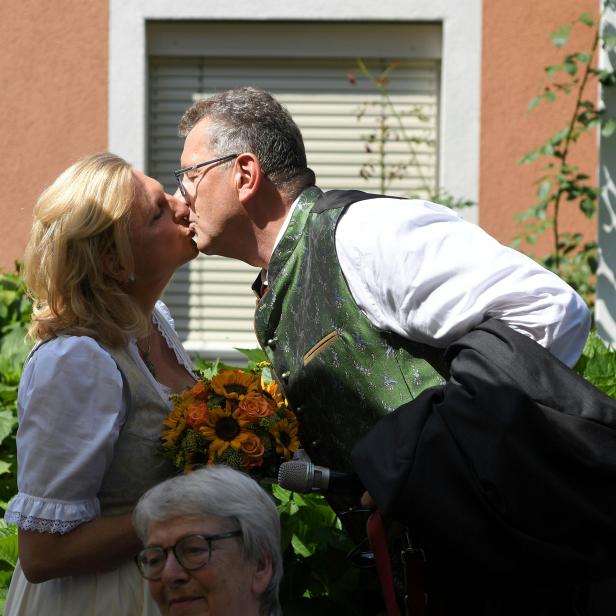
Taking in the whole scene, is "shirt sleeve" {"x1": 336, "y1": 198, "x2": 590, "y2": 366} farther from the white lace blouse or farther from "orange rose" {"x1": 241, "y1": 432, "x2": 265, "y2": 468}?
the white lace blouse

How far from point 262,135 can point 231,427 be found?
0.77 metres

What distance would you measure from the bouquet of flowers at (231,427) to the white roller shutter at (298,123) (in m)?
3.92

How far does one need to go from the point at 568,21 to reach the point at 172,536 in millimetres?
4854

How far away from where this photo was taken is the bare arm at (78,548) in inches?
97.7

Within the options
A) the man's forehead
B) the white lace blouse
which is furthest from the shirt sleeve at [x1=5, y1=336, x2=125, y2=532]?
the man's forehead

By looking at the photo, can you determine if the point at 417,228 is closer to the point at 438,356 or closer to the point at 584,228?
the point at 438,356

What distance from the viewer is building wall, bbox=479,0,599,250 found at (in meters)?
6.46

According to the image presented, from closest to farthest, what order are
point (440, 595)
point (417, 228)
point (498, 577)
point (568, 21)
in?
point (498, 577) < point (440, 595) < point (417, 228) < point (568, 21)

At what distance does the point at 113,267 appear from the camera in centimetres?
276

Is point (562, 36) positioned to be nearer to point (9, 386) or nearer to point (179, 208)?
point (9, 386)

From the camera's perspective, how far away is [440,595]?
89.4 inches

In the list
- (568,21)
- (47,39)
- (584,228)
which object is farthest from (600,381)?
(47,39)

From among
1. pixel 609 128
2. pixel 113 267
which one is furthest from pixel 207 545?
pixel 609 128

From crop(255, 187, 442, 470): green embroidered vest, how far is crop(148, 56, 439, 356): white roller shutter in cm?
383
